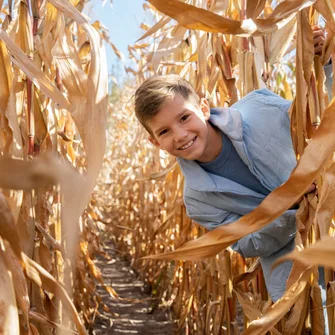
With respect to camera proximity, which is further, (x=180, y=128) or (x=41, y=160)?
(x=180, y=128)

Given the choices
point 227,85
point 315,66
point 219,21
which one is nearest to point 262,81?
point 227,85

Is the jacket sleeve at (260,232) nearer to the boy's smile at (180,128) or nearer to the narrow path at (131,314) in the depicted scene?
the boy's smile at (180,128)

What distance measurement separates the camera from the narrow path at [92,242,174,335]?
2.38 m

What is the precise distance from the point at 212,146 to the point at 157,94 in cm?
16

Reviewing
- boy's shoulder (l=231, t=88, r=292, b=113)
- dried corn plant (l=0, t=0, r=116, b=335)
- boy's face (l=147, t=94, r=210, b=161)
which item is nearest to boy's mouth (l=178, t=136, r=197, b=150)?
boy's face (l=147, t=94, r=210, b=161)

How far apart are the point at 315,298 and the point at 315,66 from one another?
0.34 meters

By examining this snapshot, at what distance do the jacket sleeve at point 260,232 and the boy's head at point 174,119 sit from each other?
0.40ft

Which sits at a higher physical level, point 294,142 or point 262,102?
point 262,102

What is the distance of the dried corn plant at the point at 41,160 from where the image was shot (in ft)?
1.23

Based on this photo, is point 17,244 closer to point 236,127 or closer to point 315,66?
point 315,66

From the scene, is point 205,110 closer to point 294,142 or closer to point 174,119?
point 174,119

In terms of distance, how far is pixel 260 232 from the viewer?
0.98m

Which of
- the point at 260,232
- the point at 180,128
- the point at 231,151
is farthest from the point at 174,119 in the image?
the point at 260,232

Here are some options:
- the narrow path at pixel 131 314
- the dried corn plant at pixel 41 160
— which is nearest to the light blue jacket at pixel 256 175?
the dried corn plant at pixel 41 160
